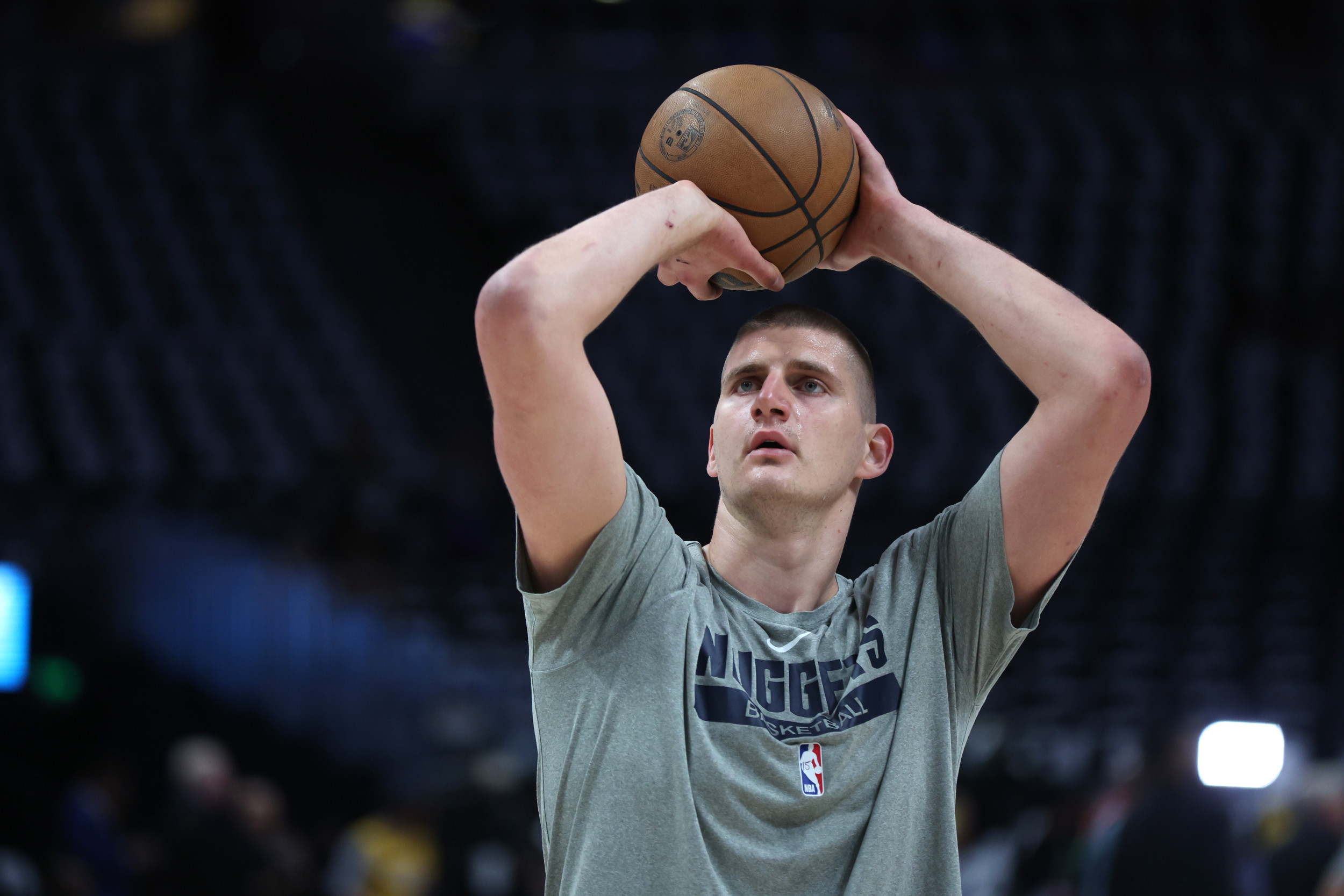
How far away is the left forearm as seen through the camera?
1906 mm

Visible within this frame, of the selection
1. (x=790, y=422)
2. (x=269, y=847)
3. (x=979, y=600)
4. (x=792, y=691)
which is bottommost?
(x=269, y=847)

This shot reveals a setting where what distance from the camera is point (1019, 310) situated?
6.55 feet

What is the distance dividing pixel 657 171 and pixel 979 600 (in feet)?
2.95

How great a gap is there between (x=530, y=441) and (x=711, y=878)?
26.0 inches

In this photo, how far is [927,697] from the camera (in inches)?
76.1

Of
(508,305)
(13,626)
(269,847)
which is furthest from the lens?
(13,626)

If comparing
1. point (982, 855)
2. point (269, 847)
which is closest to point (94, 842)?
point (269, 847)

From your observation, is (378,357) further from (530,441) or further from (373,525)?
(530,441)

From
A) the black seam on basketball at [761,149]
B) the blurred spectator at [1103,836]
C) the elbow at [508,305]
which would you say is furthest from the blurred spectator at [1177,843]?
the elbow at [508,305]

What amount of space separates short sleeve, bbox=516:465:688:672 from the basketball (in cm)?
50

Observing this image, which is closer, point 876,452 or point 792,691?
point 792,691

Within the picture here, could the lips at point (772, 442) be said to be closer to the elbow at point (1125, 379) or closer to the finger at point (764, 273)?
the finger at point (764, 273)

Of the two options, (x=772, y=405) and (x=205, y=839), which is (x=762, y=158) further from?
(x=205, y=839)

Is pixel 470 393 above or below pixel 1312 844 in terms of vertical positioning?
above
